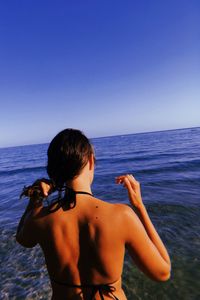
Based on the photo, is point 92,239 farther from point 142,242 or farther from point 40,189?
point 40,189

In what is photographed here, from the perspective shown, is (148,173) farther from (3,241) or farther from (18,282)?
(18,282)

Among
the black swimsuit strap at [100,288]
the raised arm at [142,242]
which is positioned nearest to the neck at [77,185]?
the raised arm at [142,242]

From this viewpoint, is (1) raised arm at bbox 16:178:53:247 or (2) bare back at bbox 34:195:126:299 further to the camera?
(1) raised arm at bbox 16:178:53:247

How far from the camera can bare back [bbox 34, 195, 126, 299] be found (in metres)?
Answer: 1.68

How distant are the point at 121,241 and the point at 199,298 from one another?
3440mm

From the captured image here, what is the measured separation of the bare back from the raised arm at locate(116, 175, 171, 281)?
0.24 feet

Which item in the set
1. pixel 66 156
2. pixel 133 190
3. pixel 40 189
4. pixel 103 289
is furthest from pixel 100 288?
pixel 66 156

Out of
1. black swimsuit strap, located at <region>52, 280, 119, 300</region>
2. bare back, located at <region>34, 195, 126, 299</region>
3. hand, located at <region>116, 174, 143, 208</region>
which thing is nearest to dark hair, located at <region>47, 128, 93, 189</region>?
bare back, located at <region>34, 195, 126, 299</region>

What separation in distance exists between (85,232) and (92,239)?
7 centimetres

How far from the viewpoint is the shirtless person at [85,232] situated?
1.69m

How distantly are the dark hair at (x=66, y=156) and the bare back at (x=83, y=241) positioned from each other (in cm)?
20

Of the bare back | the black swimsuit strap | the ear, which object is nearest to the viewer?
the bare back

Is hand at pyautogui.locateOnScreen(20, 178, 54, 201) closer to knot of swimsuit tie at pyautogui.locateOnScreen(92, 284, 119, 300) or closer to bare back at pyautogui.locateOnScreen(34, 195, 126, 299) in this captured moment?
bare back at pyautogui.locateOnScreen(34, 195, 126, 299)

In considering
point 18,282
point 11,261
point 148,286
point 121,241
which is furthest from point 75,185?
point 11,261
